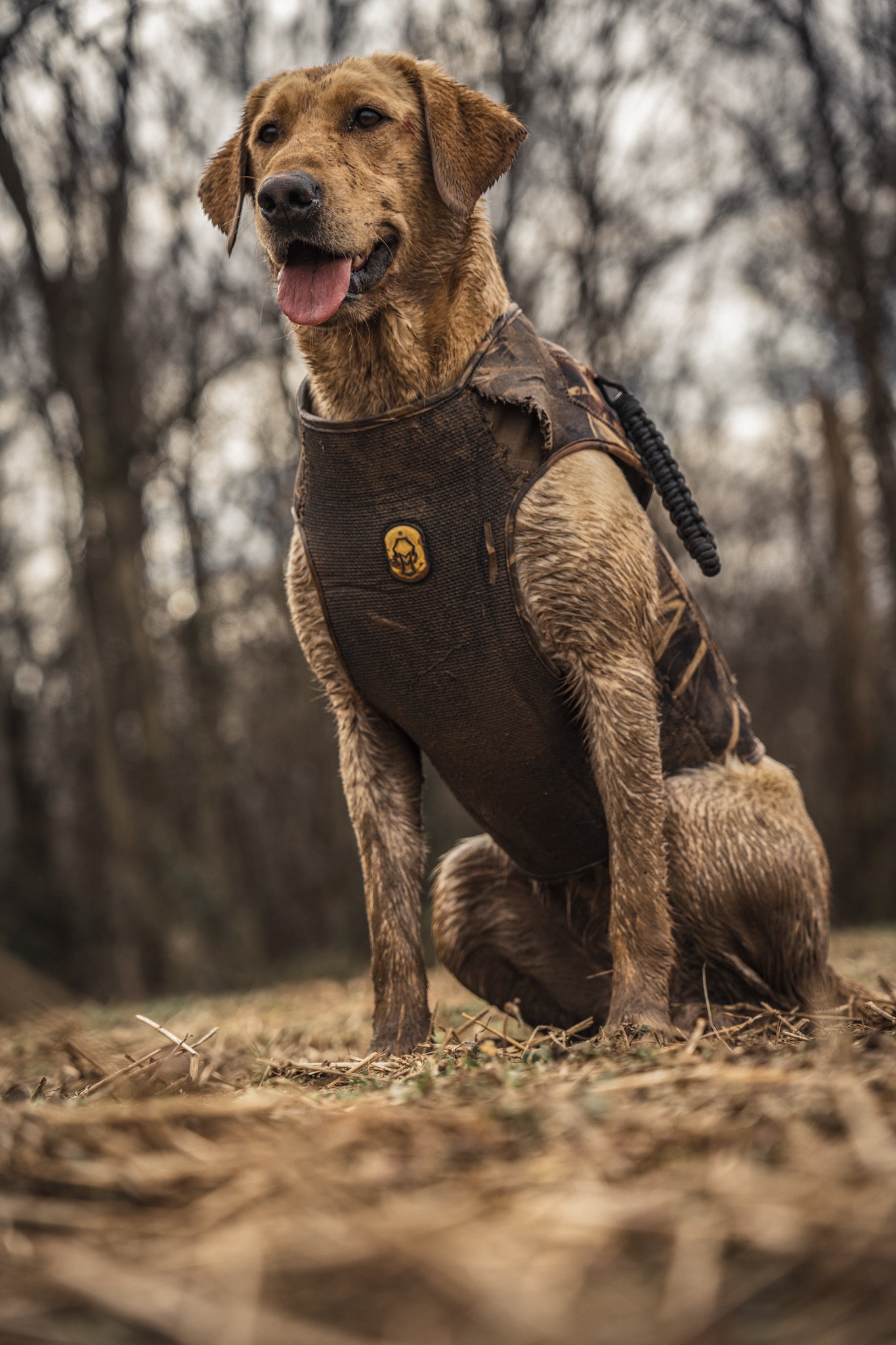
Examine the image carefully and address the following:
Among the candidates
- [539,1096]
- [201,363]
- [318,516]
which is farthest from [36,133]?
[539,1096]

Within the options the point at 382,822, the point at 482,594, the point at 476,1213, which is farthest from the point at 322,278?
the point at 476,1213

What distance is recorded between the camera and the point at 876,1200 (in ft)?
3.71

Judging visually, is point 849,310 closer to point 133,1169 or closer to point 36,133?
point 36,133

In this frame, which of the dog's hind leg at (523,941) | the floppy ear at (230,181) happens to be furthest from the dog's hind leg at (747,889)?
the floppy ear at (230,181)

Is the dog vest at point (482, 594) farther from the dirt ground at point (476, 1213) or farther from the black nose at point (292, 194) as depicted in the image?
the dirt ground at point (476, 1213)

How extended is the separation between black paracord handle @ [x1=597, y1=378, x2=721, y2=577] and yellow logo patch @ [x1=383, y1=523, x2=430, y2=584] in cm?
82

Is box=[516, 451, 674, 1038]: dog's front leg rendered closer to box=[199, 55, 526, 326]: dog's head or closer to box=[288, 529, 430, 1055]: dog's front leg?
box=[288, 529, 430, 1055]: dog's front leg

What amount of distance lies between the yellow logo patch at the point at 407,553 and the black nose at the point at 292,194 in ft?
2.79

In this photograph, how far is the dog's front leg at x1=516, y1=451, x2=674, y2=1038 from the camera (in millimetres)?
3027

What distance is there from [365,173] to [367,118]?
22cm

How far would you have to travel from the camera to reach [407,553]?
3051 millimetres

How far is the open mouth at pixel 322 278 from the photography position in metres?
3.14

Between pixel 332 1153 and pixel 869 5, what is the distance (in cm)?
1500

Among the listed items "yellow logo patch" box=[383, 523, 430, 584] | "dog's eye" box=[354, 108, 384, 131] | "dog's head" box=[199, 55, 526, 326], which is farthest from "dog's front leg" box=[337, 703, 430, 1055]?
"dog's eye" box=[354, 108, 384, 131]
